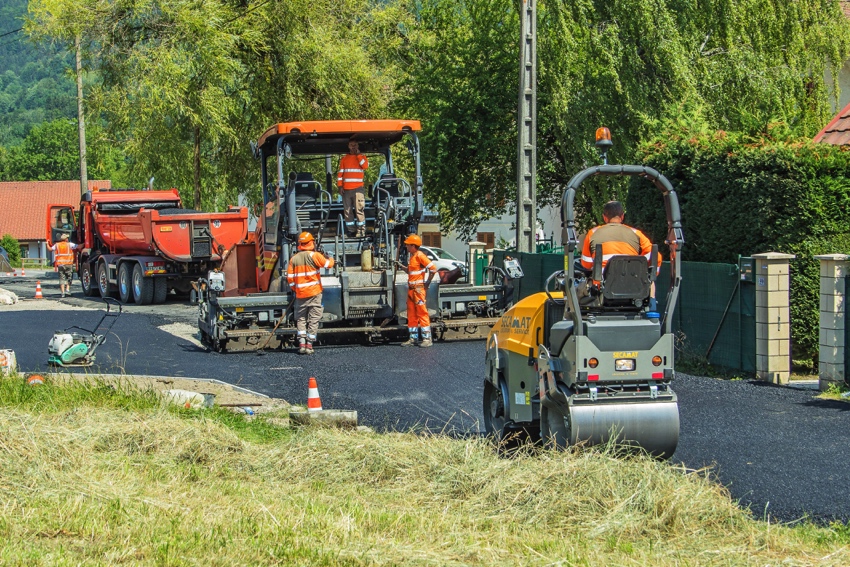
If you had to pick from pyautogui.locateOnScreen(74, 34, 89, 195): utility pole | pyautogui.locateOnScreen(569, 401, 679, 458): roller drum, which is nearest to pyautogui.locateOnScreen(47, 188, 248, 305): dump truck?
pyautogui.locateOnScreen(74, 34, 89, 195): utility pole

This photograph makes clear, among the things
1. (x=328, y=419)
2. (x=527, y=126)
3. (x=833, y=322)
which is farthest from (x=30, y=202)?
(x=328, y=419)

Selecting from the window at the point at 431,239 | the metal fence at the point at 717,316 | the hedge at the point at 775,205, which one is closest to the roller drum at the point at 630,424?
the metal fence at the point at 717,316

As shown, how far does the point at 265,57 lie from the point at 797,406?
2027 cm

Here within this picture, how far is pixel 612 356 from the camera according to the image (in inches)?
273

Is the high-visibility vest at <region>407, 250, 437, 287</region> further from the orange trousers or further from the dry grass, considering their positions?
the dry grass

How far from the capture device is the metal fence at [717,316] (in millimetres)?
12836

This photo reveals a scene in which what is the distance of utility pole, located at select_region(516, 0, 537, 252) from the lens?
1945 centimetres

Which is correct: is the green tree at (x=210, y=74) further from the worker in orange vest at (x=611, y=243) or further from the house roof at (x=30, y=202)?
the house roof at (x=30, y=202)

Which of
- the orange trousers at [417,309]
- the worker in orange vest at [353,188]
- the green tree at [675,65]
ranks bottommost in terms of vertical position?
the orange trousers at [417,309]

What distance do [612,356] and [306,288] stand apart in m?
8.34

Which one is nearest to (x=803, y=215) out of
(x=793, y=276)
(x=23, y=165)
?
(x=793, y=276)

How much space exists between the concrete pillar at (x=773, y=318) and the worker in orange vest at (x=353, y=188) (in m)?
5.93

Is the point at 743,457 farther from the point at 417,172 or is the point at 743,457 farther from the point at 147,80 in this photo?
the point at 147,80

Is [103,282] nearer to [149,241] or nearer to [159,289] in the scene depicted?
[159,289]
